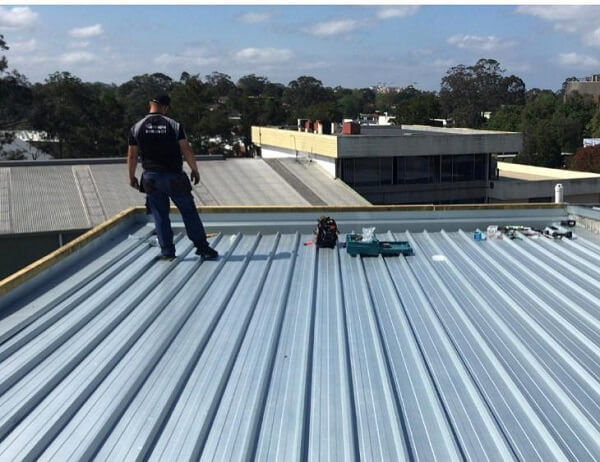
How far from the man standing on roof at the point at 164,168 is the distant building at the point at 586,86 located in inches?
3507

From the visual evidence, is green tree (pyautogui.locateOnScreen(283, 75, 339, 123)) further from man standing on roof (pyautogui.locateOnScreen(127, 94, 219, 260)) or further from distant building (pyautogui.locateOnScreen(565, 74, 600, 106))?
man standing on roof (pyautogui.locateOnScreen(127, 94, 219, 260))

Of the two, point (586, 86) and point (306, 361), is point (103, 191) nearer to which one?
point (306, 361)

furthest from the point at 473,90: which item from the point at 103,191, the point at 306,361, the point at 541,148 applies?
the point at 306,361

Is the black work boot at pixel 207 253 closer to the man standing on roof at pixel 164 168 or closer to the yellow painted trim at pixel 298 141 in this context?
the man standing on roof at pixel 164 168

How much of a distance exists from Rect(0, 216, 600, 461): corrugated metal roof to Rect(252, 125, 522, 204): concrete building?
19.4 meters

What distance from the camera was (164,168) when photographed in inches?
239

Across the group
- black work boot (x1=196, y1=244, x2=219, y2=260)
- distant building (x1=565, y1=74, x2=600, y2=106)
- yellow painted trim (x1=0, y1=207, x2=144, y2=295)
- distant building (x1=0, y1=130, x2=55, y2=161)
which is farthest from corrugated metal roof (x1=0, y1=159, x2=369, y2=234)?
distant building (x1=565, y1=74, x2=600, y2=106)

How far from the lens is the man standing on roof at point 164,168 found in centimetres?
587

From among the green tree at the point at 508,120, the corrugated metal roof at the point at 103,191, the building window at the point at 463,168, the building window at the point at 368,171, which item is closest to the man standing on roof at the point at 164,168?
the corrugated metal roof at the point at 103,191

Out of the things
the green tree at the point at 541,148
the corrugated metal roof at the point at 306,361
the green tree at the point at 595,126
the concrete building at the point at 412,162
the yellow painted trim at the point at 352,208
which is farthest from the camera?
the green tree at the point at 595,126

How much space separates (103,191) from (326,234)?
16.9 metres

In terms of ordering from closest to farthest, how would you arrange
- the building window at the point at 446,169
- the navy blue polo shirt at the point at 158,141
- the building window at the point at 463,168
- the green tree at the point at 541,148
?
the navy blue polo shirt at the point at 158,141 < the building window at the point at 446,169 < the building window at the point at 463,168 < the green tree at the point at 541,148

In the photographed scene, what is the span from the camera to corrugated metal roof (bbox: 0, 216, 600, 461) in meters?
2.95

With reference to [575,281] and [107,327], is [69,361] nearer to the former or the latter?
[107,327]
